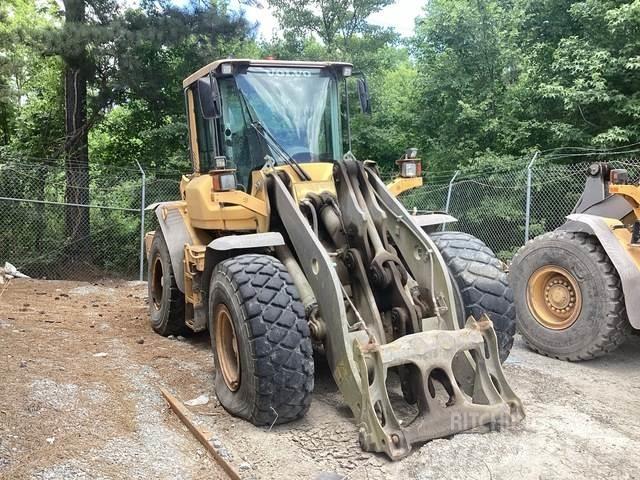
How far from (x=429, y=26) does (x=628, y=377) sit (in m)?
11.6

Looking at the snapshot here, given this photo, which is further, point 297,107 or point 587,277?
point 297,107

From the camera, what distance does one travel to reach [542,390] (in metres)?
4.54

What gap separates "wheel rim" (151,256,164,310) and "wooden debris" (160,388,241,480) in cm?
245

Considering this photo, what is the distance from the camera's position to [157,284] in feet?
22.8

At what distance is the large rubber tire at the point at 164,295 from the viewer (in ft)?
20.4

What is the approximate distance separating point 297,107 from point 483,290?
2.34 meters

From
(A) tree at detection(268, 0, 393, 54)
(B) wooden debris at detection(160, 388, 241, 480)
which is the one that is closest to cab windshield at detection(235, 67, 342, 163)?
(B) wooden debris at detection(160, 388, 241, 480)

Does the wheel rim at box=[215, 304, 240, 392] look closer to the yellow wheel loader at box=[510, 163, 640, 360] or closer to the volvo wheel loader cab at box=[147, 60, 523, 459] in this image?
the volvo wheel loader cab at box=[147, 60, 523, 459]

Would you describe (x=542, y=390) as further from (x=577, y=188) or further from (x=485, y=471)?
(x=577, y=188)

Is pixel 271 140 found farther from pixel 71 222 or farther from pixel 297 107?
pixel 71 222

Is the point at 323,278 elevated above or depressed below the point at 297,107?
below

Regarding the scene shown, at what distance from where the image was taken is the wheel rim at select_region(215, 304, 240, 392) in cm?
426

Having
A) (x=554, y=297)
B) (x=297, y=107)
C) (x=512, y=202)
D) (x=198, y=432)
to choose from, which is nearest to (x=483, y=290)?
(x=554, y=297)

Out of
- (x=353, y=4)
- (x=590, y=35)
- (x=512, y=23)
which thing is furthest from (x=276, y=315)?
(x=353, y=4)
